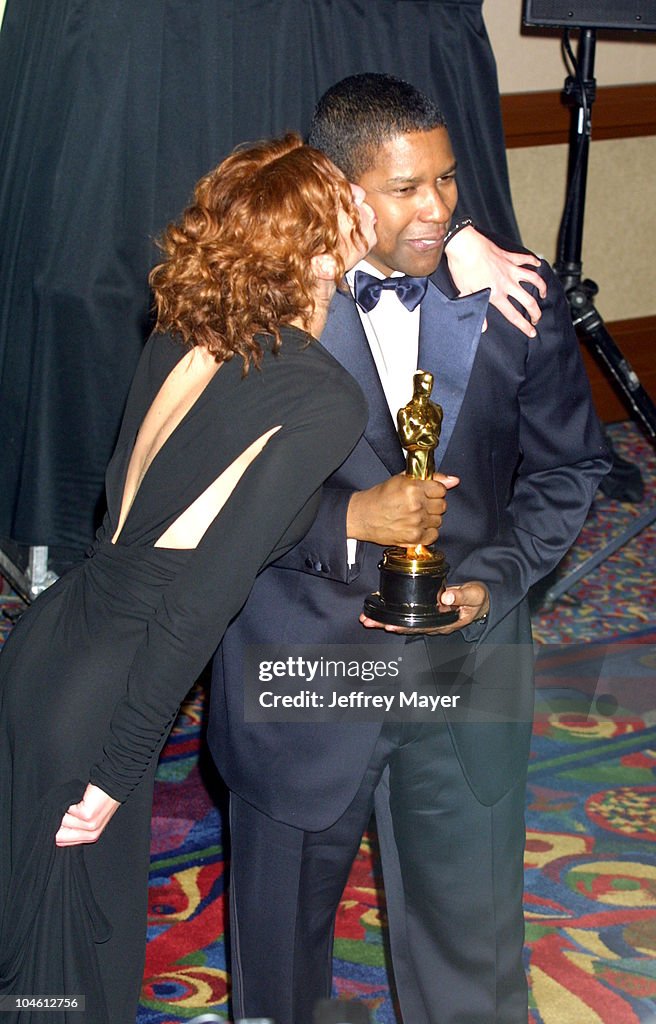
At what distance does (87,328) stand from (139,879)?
2.56 m

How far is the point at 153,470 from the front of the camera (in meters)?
1.77

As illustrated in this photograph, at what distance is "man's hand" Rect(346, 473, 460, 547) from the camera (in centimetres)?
180

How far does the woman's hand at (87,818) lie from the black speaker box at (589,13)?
3485 mm

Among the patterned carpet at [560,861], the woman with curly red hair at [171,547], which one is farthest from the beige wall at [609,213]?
the woman with curly red hair at [171,547]

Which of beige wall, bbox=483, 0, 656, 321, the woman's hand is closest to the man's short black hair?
the woman's hand

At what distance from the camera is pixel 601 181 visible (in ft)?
21.7

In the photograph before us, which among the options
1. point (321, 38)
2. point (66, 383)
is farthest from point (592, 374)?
point (66, 383)

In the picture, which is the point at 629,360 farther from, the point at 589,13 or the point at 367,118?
the point at 367,118

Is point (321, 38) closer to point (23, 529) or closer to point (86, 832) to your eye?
point (23, 529)

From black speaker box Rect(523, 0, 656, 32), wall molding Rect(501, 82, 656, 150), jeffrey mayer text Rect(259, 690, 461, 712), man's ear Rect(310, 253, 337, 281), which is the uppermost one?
black speaker box Rect(523, 0, 656, 32)

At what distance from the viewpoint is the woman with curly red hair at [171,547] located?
5.41 ft

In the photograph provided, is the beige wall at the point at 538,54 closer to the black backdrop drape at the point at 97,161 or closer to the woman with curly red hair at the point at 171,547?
the black backdrop drape at the point at 97,161

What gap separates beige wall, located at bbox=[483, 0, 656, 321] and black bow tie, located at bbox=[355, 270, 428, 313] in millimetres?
4263

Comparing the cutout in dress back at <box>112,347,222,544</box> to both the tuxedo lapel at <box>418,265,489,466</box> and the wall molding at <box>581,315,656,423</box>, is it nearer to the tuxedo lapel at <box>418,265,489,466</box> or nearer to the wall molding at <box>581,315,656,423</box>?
the tuxedo lapel at <box>418,265,489,466</box>
